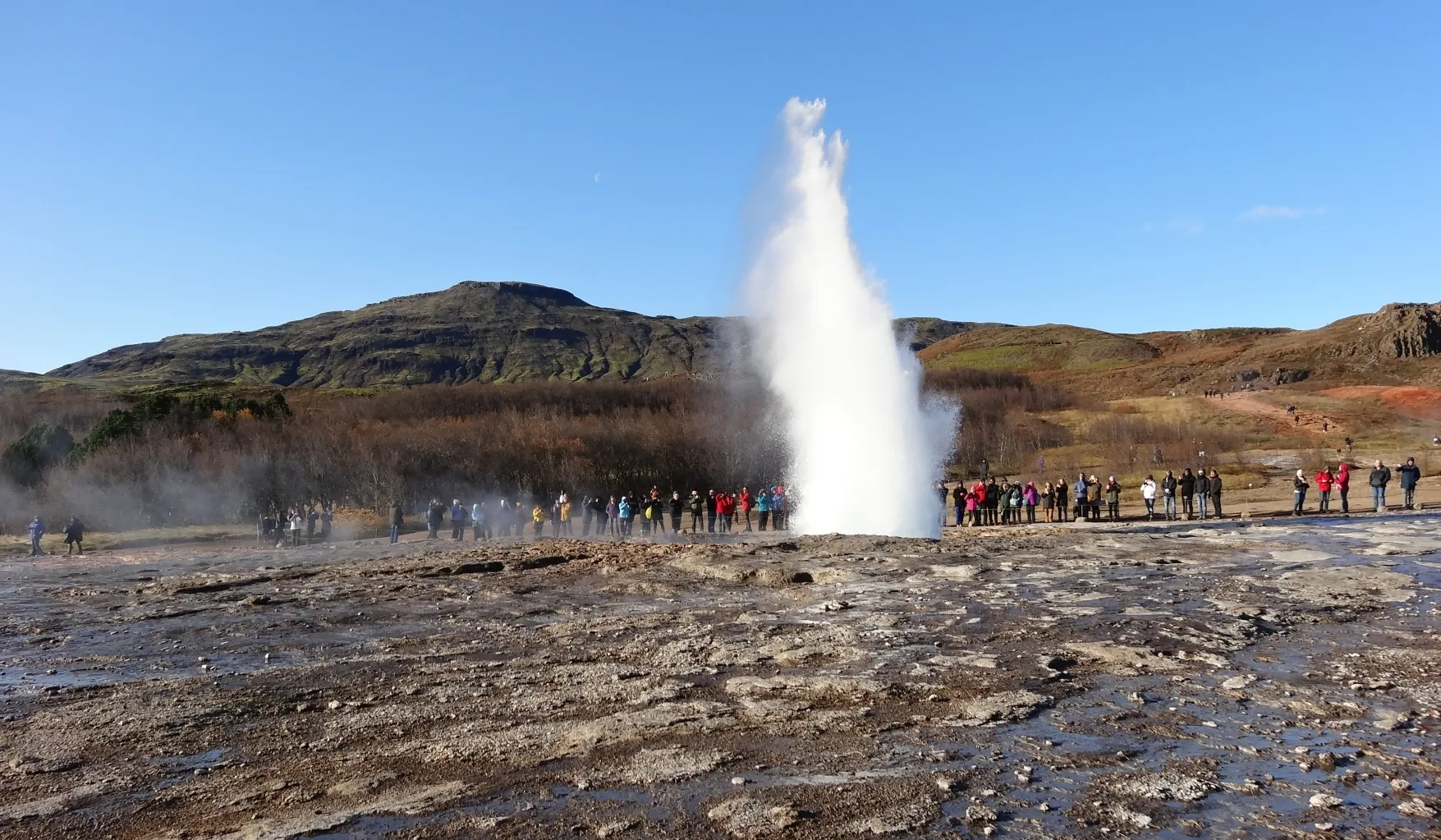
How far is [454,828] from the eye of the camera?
624cm

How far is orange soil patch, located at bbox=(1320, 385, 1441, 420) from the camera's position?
6656 centimetres

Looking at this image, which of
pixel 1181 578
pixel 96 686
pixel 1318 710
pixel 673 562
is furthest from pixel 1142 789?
pixel 673 562

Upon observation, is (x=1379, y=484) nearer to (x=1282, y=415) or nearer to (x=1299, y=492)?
(x=1299, y=492)

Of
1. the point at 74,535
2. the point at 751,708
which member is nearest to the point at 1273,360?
the point at 74,535

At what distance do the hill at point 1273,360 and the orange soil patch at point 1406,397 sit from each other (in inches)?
541

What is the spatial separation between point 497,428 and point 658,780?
50378 millimetres

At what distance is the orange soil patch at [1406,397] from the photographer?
6656 centimetres

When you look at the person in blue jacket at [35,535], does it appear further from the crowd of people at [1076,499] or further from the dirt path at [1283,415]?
the dirt path at [1283,415]

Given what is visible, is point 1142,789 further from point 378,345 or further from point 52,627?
point 378,345

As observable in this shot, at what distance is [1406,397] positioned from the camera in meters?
72.7

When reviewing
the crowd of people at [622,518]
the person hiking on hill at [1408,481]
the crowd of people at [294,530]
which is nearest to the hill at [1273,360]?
the person hiking on hill at [1408,481]

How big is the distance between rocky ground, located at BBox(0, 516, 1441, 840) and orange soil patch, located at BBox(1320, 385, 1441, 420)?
5938 cm

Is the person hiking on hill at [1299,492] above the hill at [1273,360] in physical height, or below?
below

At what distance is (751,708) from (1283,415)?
69.9m
